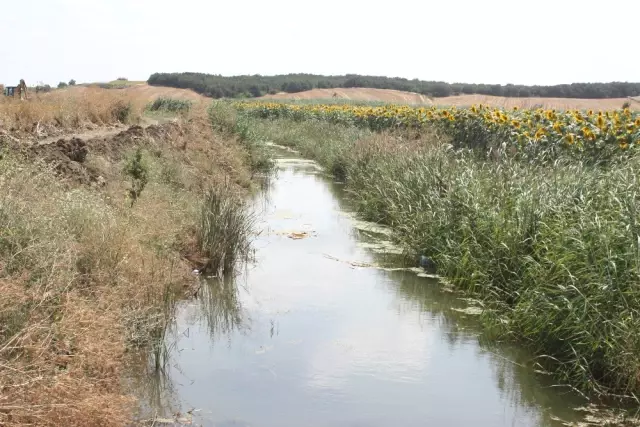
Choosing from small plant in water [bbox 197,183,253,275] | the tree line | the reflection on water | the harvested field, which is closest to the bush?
small plant in water [bbox 197,183,253,275]

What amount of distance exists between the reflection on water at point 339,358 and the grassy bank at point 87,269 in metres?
0.50

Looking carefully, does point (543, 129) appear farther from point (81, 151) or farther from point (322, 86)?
point (322, 86)

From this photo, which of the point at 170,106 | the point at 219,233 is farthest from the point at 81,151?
the point at 170,106

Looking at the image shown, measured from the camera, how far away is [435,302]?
8500mm

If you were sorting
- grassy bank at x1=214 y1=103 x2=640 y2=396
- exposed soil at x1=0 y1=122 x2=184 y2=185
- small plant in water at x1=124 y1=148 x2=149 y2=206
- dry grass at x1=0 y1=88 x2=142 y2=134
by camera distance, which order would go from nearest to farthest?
grassy bank at x1=214 y1=103 x2=640 y2=396 < small plant in water at x1=124 y1=148 x2=149 y2=206 < exposed soil at x1=0 y1=122 x2=184 y2=185 < dry grass at x1=0 y1=88 x2=142 y2=134

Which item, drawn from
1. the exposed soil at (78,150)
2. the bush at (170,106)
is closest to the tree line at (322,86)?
the bush at (170,106)

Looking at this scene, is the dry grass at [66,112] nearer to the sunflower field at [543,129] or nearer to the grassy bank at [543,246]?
the grassy bank at [543,246]

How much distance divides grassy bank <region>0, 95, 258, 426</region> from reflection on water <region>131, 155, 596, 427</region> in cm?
50

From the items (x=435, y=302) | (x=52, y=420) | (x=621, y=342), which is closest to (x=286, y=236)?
(x=435, y=302)

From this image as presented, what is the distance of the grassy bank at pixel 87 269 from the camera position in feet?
14.1

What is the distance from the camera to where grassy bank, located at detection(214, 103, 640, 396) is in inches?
232

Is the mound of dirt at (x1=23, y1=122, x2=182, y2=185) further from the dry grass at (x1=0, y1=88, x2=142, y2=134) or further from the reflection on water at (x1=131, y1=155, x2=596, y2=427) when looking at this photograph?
the reflection on water at (x1=131, y1=155, x2=596, y2=427)

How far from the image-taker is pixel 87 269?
6.35m

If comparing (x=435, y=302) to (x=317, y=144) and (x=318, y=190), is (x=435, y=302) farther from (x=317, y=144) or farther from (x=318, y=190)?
(x=317, y=144)
